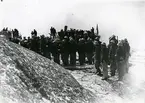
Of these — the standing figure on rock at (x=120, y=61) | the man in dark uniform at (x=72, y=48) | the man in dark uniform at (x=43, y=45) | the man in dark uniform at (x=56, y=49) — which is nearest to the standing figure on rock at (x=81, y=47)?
the man in dark uniform at (x=72, y=48)

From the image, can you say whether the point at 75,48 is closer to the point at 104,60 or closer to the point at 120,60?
the point at 104,60

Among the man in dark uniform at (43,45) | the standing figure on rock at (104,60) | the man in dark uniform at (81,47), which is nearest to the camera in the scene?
the standing figure on rock at (104,60)

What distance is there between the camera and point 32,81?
1115 cm

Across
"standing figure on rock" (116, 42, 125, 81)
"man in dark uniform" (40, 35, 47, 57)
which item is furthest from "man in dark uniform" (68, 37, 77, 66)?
"standing figure on rock" (116, 42, 125, 81)

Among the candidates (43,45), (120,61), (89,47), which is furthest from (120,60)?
(43,45)

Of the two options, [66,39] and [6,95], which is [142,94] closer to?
[66,39]

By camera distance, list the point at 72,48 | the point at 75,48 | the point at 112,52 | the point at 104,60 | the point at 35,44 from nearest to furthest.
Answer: the point at 104,60
the point at 112,52
the point at 72,48
the point at 75,48
the point at 35,44

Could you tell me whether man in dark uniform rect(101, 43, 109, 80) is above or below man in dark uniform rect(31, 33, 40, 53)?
below

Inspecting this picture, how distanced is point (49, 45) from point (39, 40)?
0.71 meters

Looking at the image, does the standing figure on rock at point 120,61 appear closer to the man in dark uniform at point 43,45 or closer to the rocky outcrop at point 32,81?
the rocky outcrop at point 32,81

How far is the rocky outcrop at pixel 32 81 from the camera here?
980 cm

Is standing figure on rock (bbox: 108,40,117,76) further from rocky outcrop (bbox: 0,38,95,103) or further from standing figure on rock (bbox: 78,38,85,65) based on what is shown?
rocky outcrop (bbox: 0,38,95,103)

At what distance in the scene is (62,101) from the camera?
36.3 feet

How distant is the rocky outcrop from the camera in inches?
386
